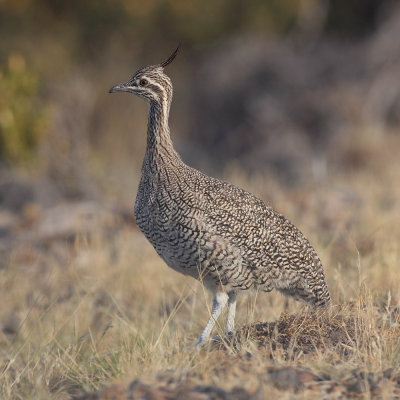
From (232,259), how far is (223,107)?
1419 centimetres

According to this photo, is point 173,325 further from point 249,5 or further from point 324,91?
point 249,5

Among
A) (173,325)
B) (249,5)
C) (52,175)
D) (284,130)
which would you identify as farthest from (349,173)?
(249,5)

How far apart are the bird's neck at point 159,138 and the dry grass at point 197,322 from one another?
113cm

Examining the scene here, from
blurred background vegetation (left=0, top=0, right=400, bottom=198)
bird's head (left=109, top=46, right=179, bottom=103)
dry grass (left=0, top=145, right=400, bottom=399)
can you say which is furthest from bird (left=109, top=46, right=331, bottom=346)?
blurred background vegetation (left=0, top=0, right=400, bottom=198)

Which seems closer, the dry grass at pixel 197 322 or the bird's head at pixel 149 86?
the dry grass at pixel 197 322

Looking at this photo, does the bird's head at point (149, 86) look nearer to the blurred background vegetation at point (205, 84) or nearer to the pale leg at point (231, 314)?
the pale leg at point (231, 314)

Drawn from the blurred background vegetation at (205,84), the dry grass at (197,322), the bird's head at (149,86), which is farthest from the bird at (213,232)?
the blurred background vegetation at (205,84)

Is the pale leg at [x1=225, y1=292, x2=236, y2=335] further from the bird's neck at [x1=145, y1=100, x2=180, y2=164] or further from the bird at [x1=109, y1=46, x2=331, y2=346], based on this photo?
the bird's neck at [x1=145, y1=100, x2=180, y2=164]

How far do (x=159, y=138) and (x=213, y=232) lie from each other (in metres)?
0.93

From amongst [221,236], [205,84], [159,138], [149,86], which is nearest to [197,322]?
[221,236]

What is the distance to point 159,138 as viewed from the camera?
5254 mm

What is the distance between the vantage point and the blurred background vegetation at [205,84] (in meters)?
11.4

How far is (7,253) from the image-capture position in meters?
8.43

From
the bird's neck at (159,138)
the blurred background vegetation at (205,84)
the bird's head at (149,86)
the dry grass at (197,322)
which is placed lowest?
the dry grass at (197,322)
